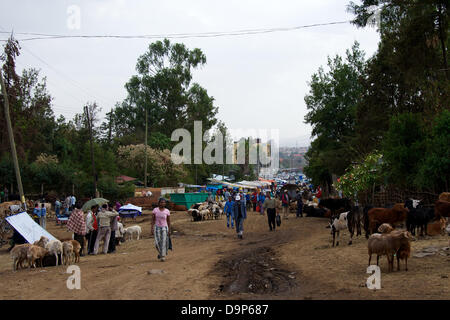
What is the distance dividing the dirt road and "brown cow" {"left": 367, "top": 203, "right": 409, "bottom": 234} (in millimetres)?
798

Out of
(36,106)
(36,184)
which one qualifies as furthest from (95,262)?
(36,106)

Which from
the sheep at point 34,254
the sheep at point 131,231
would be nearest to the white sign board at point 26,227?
the sheep at point 34,254

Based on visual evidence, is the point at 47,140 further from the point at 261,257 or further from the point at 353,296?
the point at 353,296

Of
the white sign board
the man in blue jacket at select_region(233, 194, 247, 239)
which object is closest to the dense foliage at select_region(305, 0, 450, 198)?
the man in blue jacket at select_region(233, 194, 247, 239)

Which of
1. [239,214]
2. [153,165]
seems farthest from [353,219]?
[153,165]

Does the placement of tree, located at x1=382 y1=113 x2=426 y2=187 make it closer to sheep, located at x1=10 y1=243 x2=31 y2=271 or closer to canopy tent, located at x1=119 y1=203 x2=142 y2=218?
sheep, located at x1=10 y1=243 x2=31 y2=271

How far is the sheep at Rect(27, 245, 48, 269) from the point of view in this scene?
12.8 metres

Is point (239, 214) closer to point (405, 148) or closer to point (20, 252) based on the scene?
point (405, 148)

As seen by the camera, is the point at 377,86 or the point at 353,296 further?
the point at 377,86

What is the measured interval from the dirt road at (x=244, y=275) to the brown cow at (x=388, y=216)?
2.62 feet

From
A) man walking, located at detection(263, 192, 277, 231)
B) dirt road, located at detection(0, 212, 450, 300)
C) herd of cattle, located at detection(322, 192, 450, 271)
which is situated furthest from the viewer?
man walking, located at detection(263, 192, 277, 231)
